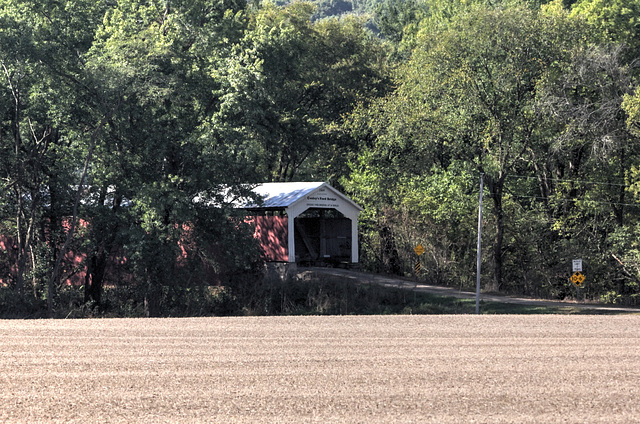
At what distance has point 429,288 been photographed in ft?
123

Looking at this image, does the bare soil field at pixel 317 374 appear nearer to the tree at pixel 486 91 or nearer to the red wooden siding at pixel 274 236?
the red wooden siding at pixel 274 236

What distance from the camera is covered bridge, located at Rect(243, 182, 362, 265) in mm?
36844

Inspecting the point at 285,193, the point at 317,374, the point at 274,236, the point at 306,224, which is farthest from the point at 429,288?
the point at 317,374

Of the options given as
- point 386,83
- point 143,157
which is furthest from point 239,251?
point 386,83

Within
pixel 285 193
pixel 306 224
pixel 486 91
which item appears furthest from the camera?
pixel 306 224

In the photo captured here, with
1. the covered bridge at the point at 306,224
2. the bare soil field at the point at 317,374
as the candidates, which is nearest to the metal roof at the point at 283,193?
the covered bridge at the point at 306,224

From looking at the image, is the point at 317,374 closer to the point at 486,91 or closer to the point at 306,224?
the point at 486,91

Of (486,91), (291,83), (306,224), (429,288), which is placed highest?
(291,83)

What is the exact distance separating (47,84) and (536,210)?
26729mm

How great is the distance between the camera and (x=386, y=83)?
48094 mm

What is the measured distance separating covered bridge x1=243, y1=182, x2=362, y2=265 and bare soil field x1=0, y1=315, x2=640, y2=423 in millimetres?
15408

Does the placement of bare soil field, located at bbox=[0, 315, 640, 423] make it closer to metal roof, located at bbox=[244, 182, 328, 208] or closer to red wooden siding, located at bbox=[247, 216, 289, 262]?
metal roof, located at bbox=[244, 182, 328, 208]

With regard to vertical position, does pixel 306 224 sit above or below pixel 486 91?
below

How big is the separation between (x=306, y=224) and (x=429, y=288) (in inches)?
342
